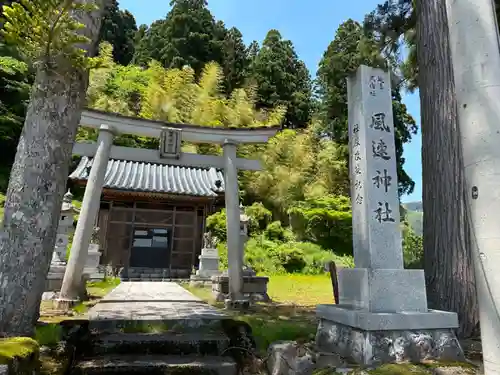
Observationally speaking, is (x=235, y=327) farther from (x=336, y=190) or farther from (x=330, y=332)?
(x=336, y=190)

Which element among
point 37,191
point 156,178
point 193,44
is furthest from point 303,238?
point 193,44

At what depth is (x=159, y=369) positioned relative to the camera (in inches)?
137

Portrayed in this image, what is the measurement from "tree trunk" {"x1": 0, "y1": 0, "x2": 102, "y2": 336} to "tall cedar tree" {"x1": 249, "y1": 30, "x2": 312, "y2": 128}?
24.1 metres

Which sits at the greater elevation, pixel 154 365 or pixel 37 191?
pixel 37 191

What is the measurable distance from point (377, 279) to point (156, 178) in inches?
523

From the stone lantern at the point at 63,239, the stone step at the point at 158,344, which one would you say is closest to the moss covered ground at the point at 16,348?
the stone step at the point at 158,344

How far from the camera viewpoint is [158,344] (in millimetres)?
3947

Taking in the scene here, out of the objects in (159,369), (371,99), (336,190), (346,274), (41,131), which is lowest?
(159,369)

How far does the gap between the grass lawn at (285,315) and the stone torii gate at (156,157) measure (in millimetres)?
813

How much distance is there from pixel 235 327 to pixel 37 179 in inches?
108

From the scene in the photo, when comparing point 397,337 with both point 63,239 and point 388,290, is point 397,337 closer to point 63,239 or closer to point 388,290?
point 388,290

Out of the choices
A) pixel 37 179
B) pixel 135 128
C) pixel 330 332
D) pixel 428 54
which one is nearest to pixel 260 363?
pixel 330 332

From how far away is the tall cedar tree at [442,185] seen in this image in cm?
412

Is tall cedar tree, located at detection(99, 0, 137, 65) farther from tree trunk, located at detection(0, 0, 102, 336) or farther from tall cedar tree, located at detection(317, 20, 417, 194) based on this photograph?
tree trunk, located at detection(0, 0, 102, 336)
